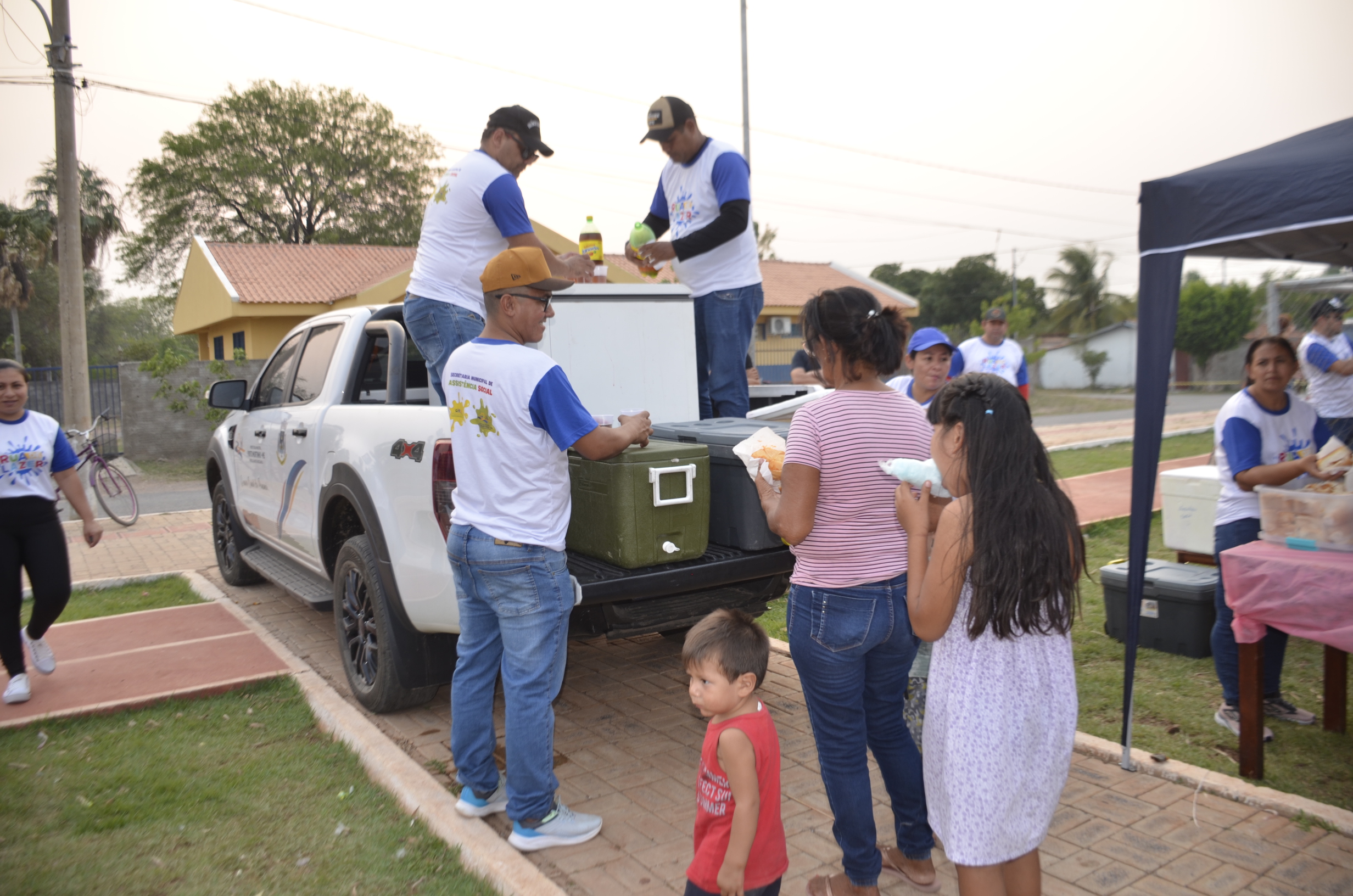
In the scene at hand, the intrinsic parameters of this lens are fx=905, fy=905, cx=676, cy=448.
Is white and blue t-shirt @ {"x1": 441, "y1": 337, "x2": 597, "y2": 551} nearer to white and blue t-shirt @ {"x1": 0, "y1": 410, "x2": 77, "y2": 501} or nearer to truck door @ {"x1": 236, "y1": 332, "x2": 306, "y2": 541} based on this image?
truck door @ {"x1": 236, "y1": 332, "x2": 306, "y2": 541}

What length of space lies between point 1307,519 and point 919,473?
225cm

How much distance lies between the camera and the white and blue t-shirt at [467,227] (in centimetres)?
407

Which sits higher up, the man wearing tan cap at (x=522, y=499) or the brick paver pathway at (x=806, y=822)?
the man wearing tan cap at (x=522, y=499)

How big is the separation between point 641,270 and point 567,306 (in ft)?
1.77

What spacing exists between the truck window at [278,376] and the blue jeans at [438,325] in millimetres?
1981

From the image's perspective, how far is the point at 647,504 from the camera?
3459 millimetres

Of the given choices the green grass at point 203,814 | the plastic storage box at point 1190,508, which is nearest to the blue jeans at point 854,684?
the green grass at point 203,814

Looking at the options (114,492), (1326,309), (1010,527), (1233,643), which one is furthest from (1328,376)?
(114,492)

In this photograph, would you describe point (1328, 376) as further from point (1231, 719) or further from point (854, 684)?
point (854, 684)

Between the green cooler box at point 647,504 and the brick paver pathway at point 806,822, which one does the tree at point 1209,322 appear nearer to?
the brick paver pathway at point 806,822

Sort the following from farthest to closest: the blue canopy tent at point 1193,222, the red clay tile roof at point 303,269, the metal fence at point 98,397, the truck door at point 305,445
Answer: the red clay tile roof at point 303,269 < the metal fence at point 98,397 < the truck door at point 305,445 < the blue canopy tent at point 1193,222

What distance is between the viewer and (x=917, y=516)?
231 cm

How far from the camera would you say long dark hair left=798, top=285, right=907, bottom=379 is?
2678 mm

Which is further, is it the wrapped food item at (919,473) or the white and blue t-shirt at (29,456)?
the white and blue t-shirt at (29,456)
